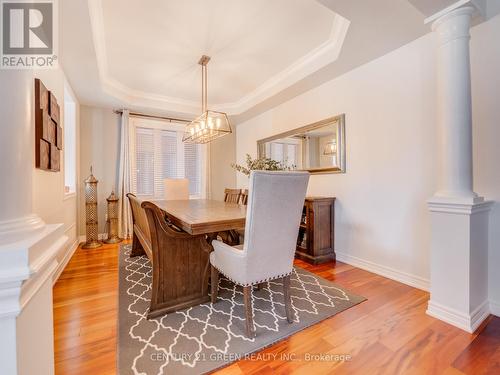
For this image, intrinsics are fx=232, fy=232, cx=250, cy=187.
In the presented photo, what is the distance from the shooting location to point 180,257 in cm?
187

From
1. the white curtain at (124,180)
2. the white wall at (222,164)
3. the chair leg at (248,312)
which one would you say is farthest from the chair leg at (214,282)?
the white wall at (222,164)

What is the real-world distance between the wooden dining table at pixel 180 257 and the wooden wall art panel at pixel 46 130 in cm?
107

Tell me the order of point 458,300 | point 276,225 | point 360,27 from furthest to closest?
point 360,27 < point 458,300 < point 276,225

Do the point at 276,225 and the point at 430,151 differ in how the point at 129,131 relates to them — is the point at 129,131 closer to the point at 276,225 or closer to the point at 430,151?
the point at 276,225

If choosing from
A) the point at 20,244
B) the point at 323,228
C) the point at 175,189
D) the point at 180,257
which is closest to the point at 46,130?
the point at 180,257

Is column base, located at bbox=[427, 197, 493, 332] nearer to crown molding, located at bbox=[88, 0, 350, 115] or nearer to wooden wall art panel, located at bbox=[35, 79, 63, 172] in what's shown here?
crown molding, located at bbox=[88, 0, 350, 115]

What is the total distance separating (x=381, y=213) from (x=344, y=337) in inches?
59.9

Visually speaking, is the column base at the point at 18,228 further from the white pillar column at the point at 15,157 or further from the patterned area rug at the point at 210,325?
the patterned area rug at the point at 210,325

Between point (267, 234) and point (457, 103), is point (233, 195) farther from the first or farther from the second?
point (457, 103)

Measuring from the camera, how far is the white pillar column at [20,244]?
62 centimetres

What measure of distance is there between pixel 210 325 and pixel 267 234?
0.80m

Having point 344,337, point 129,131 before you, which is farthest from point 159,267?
point 129,131

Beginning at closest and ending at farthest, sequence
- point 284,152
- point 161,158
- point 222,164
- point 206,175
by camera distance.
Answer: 1. point 284,152
2. point 161,158
3. point 206,175
4. point 222,164

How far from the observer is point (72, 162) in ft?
11.7
